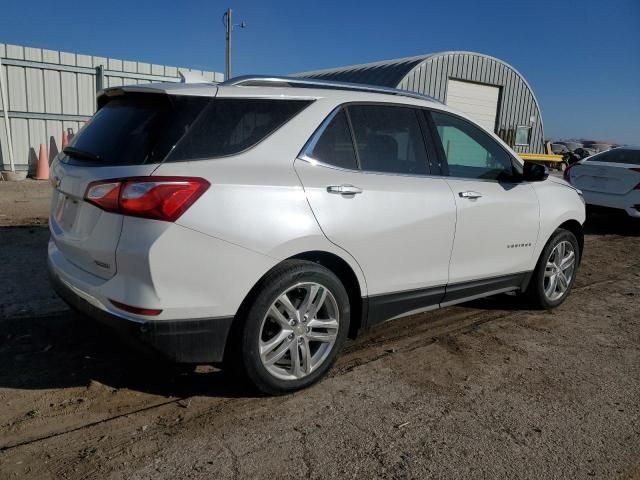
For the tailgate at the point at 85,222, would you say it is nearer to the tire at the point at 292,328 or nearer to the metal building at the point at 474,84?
the tire at the point at 292,328

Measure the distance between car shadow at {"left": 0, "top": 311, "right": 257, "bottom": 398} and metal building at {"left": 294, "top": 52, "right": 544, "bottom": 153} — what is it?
53.5 feet

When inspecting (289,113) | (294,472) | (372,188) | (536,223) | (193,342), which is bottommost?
(294,472)

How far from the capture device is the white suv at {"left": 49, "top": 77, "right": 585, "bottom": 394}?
2.59 m

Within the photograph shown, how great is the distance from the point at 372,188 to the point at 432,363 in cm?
133

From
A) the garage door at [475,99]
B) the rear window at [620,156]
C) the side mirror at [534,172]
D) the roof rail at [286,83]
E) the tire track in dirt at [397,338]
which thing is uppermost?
the garage door at [475,99]

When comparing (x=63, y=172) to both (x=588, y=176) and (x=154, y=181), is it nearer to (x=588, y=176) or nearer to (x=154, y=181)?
(x=154, y=181)

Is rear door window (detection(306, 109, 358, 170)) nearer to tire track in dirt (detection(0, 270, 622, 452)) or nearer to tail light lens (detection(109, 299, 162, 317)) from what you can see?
tail light lens (detection(109, 299, 162, 317))

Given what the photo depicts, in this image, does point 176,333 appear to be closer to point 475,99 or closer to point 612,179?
point 612,179

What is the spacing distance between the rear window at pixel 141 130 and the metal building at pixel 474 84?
16.4 metres

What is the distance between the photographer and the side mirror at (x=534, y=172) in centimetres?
427

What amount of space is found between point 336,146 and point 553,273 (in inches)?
109

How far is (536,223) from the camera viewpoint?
4473 millimetres

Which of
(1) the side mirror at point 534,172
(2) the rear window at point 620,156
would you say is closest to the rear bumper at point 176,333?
(1) the side mirror at point 534,172

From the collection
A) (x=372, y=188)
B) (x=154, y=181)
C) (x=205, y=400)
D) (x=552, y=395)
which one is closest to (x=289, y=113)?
(x=372, y=188)
